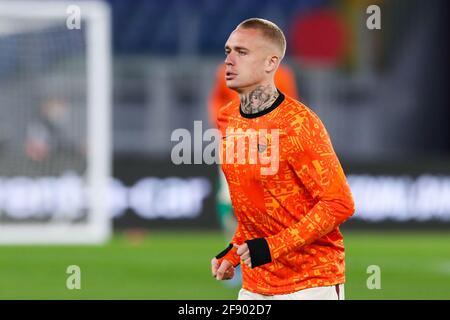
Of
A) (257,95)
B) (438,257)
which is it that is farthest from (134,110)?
(257,95)

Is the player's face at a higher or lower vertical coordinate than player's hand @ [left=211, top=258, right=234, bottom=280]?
higher

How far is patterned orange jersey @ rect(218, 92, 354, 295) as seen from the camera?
12.5ft

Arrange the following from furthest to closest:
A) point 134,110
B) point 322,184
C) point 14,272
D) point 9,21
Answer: point 134,110, point 9,21, point 14,272, point 322,184

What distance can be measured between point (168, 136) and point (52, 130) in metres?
3.50

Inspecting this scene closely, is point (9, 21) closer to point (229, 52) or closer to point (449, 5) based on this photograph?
point (449, 5)

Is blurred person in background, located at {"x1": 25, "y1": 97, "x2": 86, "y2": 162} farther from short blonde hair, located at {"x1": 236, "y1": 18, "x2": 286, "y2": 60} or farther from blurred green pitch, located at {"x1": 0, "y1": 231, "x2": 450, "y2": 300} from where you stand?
short blonde hair, located at {"x1": 236, "y1": 18, "x2": 286, "y2": 60}

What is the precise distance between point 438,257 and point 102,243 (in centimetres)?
364

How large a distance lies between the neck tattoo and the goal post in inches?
339

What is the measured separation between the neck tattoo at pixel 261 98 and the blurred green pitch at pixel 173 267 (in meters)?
4.32

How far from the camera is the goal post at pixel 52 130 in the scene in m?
12.6

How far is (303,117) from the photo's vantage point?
12.7ft
